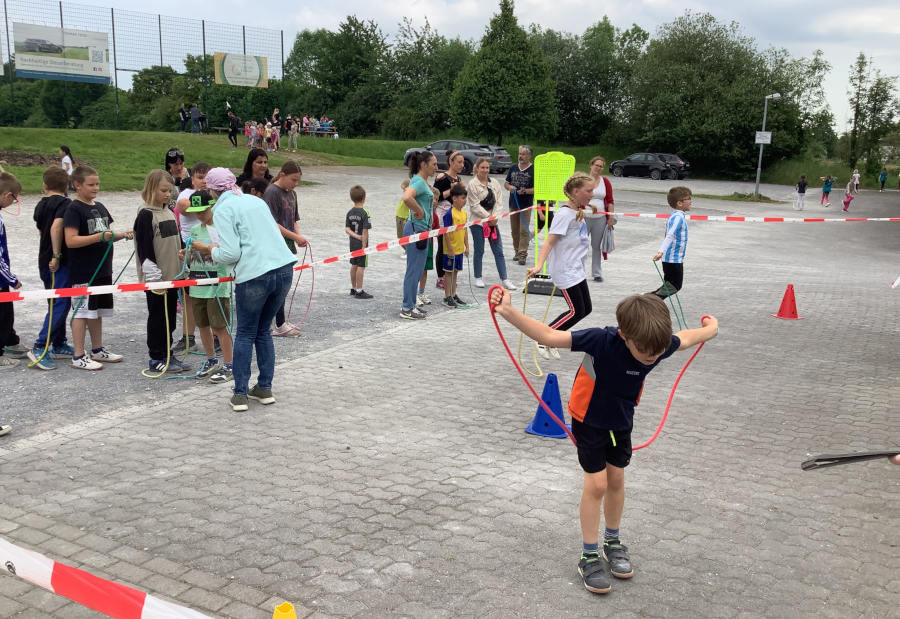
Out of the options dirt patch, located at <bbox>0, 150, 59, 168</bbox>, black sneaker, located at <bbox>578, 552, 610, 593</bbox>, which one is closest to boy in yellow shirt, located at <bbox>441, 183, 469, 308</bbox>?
black sneaker, located at <bbox>578, 552, 610, 593</bbox>

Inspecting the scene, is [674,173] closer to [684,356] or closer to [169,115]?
[684,356]

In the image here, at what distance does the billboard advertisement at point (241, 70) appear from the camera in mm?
39281

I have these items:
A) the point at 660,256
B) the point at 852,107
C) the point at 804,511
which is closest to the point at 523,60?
the point at 852,107

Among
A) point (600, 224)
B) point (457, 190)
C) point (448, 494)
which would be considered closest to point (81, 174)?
point (448, 494)

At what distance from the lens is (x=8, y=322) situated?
23.1 ft

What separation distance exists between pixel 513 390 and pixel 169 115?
65.6m

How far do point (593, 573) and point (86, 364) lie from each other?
17.6ft

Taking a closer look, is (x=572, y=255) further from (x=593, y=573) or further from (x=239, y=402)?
(x=593, y=573)

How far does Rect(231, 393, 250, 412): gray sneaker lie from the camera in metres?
6.14

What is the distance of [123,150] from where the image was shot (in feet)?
97.6

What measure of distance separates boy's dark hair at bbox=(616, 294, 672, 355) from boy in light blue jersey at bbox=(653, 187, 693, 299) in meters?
5.30

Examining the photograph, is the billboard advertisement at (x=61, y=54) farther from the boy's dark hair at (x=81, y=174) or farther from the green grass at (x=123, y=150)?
the boy's dark hair at (x=81, y=174)

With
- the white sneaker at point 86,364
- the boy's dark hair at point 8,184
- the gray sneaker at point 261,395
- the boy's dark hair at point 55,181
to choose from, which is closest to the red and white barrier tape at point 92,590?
the gray sneaker at point 261,395

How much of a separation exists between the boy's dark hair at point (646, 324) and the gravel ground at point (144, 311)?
4.39m
